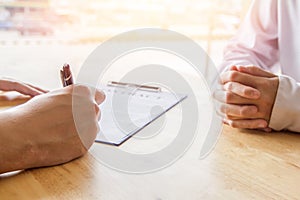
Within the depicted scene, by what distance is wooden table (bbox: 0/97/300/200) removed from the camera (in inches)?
15.7

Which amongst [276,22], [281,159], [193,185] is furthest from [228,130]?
[276,22]

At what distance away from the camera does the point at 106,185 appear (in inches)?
16.5

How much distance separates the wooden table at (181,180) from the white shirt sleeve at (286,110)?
0.10 m

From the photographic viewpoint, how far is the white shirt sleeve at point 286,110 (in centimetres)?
62

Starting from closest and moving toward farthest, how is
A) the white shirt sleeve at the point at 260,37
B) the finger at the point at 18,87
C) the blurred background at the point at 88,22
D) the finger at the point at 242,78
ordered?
the finger at the point at 242,78
the finger at the point at 18,87
the white shirt sleeve at the point at 260,37
the blurred background at the point at 88,22

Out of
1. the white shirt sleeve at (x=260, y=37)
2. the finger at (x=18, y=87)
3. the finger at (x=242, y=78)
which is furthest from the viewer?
the white shirt sleeve at (x=260, y=37)

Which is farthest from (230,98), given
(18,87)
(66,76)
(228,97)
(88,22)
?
(88,22)

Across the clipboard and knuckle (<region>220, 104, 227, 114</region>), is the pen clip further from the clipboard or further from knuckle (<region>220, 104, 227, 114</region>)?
knuckle (<region>220, 104, 227, 114</region>)

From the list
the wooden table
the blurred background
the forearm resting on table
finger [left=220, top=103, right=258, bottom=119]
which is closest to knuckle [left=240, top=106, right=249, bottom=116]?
finger [left=220, top=103, right=258, bottom=119]

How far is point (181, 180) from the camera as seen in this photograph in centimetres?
43

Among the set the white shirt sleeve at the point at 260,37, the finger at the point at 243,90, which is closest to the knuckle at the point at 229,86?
the finger at the point at 243,90

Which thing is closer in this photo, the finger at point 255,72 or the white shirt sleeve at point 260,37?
the finger at point 255,72

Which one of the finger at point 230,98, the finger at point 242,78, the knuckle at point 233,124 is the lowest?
the knuckle at point 233,124

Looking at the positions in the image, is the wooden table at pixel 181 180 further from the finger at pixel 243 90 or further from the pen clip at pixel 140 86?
the pen clip at pixel 140 86
